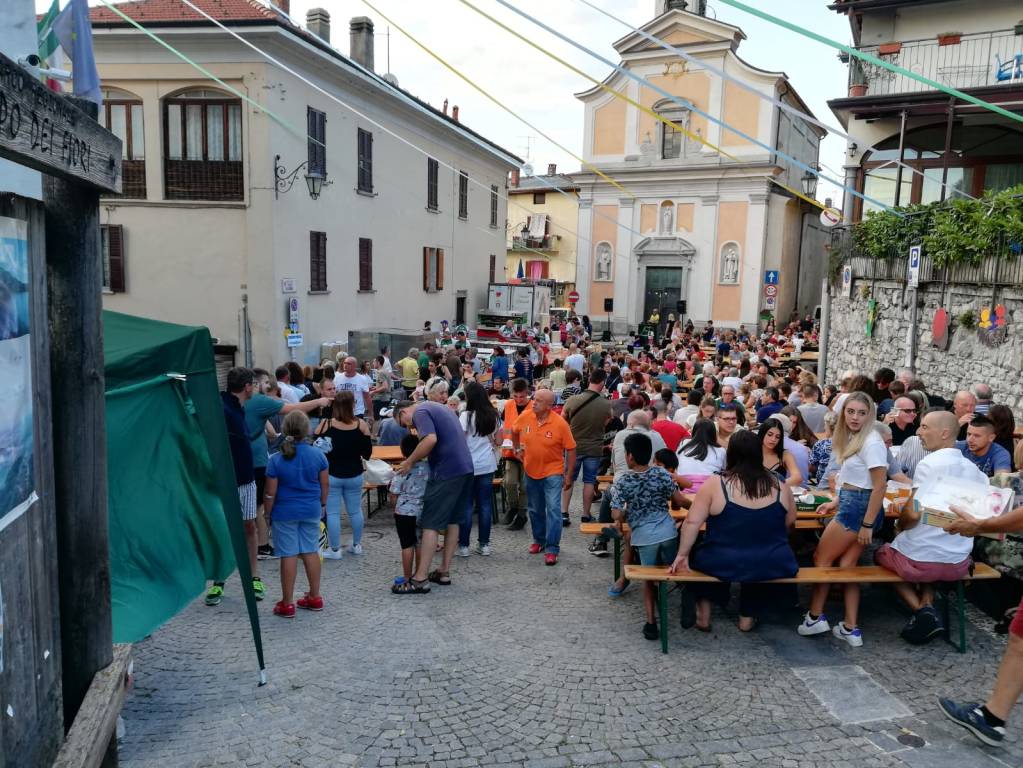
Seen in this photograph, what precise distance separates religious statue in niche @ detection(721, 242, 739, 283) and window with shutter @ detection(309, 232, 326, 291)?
71.2 ft

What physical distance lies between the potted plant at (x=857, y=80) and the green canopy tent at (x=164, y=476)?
20.3m

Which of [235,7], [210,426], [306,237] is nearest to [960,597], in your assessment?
[210,426]

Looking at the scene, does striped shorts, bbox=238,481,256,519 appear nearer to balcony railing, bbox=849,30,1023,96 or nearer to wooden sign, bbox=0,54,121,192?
wooden sign, bbox=0,54,121,192

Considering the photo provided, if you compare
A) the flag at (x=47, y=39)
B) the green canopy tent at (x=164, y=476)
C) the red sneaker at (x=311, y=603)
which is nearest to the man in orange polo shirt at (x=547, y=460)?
the red sneaker at (x=311, y=603)

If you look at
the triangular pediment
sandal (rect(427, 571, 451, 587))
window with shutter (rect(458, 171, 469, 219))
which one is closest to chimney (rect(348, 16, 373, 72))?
window with shutter (rect(458, 171, 469, 219))

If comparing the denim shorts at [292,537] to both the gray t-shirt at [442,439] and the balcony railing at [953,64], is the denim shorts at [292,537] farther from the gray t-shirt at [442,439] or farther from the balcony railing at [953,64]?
the balcony railing at [953,64]

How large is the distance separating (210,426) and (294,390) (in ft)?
16.8

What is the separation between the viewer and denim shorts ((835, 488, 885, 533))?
5664 millimetres

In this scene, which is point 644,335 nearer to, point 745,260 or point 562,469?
point 745,260

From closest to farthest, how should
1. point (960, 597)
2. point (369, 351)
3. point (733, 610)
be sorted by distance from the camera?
point (960, 597)
point (733, 610)
point (369, 351)

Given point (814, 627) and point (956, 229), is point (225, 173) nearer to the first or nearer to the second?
point (956, 229)

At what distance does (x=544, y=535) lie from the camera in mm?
7734

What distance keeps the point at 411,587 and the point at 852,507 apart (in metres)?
3.60

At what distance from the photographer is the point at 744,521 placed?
214 inches
